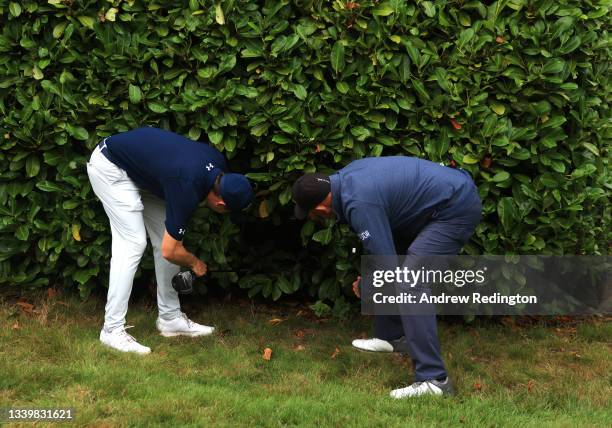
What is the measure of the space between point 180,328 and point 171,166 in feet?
4.82

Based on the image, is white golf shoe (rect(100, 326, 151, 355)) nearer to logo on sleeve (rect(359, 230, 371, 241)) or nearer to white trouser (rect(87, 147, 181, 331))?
white trouser (rect(87, 147, 181, 331))

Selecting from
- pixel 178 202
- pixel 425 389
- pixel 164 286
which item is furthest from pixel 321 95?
pixel 425 389

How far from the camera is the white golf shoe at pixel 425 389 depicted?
460 cm

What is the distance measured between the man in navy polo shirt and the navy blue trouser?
4.19ft

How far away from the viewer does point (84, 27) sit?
5.63 metres

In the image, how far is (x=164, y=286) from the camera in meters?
5.68

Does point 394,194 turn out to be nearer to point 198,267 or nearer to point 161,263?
point 198,267

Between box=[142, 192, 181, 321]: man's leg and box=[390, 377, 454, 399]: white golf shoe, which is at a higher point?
box=[142, 192, 181, 321]: man's leg

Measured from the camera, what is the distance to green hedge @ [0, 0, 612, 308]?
213 inches

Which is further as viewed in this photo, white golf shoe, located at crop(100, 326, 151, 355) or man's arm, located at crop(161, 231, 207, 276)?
white golf shoe, located at crop(100, 326, 151, 355)

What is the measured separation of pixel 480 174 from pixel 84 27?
333 cm

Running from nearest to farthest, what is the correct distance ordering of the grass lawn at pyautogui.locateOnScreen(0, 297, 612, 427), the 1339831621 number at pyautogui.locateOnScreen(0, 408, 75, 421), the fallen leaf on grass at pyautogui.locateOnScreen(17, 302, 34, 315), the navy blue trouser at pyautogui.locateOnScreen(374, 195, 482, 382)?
1. the 1339831621 number at pyautogui.locateOnScreen(0, 408, 75, 421)
2. the grass lawn at pyautogui.locateOnScreen(0, 297, 612, 427)
3. the navy blue trouser at pyautogui.locateOnScreen(374, 195, 482, 382)
4. the fallen leaf on grass at pyautogui.locateOnScreen(17, 302, 34, 315)

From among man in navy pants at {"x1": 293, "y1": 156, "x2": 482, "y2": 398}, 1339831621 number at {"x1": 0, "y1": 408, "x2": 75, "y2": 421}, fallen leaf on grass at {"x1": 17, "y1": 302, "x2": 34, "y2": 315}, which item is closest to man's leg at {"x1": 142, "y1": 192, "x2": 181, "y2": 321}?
fallen leaf on grass at {"x1": 17, "y1": 302, "x2": 34, "y2": 315}

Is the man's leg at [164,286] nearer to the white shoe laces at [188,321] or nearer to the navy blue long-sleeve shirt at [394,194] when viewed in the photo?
the white shoe laces at [188,321]
